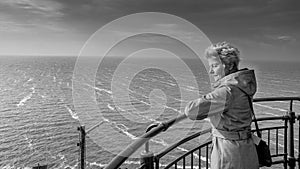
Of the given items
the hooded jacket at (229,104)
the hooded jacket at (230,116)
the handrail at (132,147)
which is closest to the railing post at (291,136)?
the hooded jacket at (230,116)

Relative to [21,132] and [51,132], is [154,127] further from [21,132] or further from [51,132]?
[21,132]

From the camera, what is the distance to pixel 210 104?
6.21 feet

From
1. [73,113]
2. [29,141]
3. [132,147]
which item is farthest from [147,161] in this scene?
[73,113]

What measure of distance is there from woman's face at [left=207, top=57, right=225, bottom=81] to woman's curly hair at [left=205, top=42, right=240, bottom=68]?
3 centimetres

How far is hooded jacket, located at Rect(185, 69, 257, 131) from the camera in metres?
1.89

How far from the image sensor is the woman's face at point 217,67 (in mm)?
2129

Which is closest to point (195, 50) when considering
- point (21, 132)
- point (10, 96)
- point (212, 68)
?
point (212, 68)

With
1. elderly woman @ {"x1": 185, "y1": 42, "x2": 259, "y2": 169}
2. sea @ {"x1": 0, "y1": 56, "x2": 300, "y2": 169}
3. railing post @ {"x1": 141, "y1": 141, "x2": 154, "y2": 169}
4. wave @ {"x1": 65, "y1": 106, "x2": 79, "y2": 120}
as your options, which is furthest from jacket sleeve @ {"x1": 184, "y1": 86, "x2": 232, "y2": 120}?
wave @ {"x1": 65, "y1": 106, "x2": 79, "y2": 120}

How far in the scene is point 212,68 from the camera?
2182mm

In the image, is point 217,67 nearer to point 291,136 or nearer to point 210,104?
point 210,104

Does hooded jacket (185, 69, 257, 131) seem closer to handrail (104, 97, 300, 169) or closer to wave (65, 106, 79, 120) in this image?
handrail (104, 97, 300, 169)

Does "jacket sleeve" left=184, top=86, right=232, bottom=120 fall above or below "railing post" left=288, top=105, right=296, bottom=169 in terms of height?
above

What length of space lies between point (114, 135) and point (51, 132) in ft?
28.3

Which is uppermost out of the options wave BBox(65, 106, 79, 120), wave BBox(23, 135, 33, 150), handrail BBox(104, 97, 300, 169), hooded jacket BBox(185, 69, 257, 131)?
hooded jacket BBox(185, 69, 257, 131)
